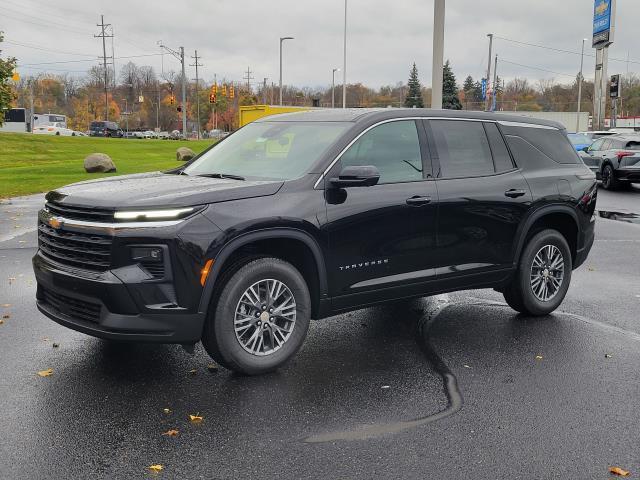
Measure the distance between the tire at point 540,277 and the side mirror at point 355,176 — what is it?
2.19 metres

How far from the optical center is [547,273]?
21.5 ft

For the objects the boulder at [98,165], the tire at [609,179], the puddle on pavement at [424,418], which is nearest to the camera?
the puddle on pavement at [424,418]

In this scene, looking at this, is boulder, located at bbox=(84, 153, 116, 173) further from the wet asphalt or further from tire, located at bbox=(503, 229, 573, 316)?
tire, located at bbox=(503, 229, 573, 316)

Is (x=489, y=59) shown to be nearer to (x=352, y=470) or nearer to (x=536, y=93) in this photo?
(x=536, y=93)

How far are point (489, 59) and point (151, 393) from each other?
70.4 metres

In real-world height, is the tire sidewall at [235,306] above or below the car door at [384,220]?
below

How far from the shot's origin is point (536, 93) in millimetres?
124750

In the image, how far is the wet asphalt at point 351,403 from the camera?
3.53 meters

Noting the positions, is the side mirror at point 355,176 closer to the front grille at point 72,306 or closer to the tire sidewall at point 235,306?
the tire sidewall at point 235,306

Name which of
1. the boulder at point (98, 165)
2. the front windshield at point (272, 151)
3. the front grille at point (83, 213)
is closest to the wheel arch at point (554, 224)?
the front windshield at point (272, 151)

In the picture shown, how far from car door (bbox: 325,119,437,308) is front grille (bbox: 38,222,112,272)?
1582mm

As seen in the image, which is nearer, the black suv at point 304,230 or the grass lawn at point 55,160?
the black suv at point 304,230

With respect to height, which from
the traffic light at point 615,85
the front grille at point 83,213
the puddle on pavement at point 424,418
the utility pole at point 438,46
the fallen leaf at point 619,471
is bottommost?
the puddle on pavement at point 424,418

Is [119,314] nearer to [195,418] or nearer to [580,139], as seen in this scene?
[195,418]
